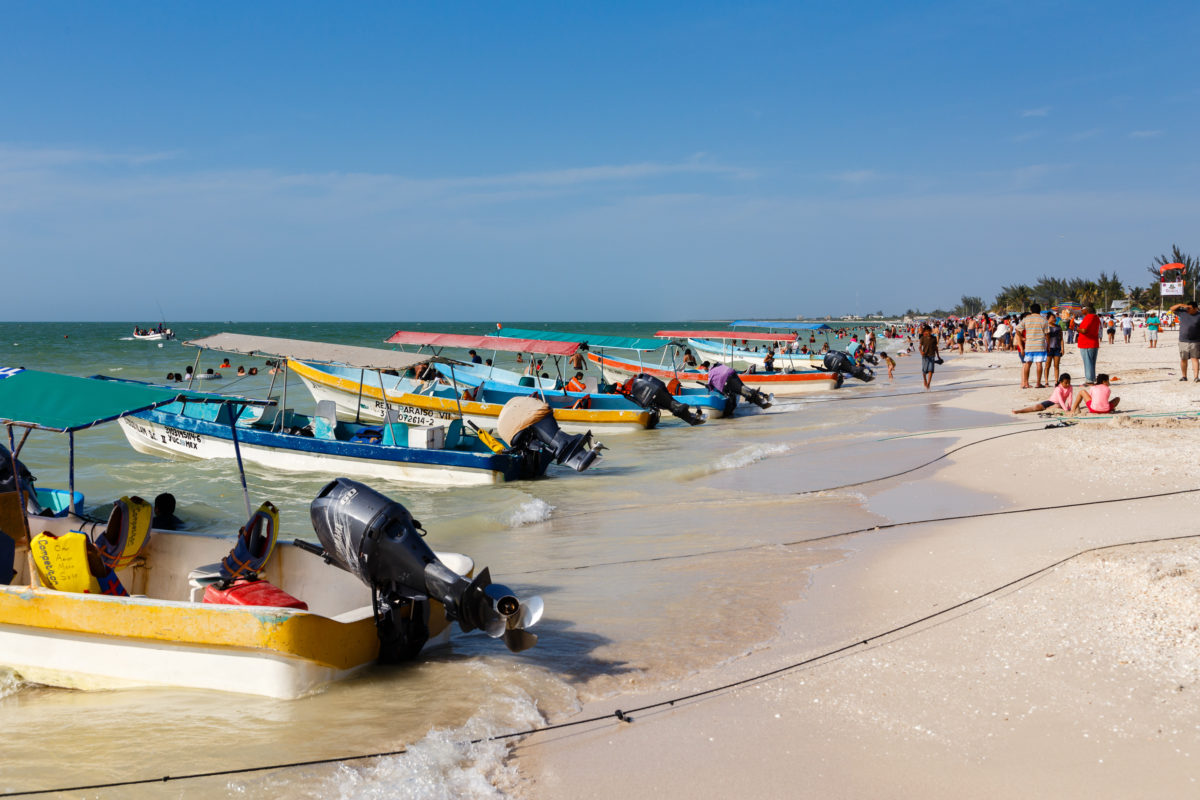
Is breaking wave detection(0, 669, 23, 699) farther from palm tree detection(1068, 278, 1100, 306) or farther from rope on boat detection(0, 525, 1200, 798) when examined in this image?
palm tree detection(1068, 278, 1100, 306)

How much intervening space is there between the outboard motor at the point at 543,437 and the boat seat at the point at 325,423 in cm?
307

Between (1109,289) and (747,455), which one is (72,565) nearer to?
(747,455)

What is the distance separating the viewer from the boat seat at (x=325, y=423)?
49.9ft

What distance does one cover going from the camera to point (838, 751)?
13.8 ft

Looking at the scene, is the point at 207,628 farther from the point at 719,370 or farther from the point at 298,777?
the point at 719,370

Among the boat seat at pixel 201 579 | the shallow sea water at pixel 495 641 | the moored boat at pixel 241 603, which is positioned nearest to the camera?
the shallow sea water at pixel 495 641

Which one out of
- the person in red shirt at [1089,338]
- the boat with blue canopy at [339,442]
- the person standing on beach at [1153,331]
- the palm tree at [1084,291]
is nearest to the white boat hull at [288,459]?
the boat with blue canopy at [339,442]

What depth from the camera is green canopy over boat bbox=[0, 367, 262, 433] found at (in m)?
6.37

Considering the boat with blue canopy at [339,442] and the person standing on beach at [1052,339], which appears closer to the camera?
the boat with blue canopy at [339,442]

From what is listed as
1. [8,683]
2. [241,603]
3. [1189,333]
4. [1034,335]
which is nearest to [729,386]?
[1034,335]

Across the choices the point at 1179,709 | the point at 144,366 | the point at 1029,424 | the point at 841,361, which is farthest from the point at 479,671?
the point at 144,366

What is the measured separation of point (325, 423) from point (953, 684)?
41.1ft

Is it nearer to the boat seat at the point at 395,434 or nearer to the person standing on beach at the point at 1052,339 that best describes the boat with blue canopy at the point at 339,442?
the boat seat at the point at 395,434

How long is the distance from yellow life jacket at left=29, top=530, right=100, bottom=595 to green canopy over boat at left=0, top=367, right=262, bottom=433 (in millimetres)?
956
